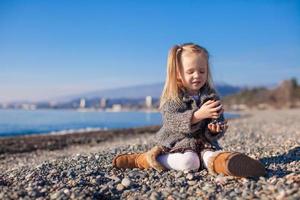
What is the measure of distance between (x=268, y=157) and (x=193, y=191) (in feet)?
7.52

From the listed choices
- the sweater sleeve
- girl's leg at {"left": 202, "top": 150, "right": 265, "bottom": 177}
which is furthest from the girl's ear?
girl's leg at {"left": 202, "top": 150, "right": 265, "bottom": 177}

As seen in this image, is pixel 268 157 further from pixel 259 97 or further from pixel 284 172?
pixel 259 97

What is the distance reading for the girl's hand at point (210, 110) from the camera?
174 inches

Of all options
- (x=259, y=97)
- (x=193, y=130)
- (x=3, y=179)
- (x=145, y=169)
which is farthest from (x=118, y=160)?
(x=259, y=97)

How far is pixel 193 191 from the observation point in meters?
3.83

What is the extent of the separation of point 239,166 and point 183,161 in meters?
0.80

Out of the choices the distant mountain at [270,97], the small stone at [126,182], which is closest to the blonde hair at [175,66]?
the small stone at [126,182]

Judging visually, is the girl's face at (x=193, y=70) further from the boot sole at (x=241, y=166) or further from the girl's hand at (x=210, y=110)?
the boot sole at (x=241, y=166)

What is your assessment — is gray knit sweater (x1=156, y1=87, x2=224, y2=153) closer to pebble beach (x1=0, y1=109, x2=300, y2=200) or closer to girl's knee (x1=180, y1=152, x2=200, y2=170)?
girl's knee (x1=180, y1=152, x2=200, y2=170)

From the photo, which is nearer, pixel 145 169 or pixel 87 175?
pixel 87 175

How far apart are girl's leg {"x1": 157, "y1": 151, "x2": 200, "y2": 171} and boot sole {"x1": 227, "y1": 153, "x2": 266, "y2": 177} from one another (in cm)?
66

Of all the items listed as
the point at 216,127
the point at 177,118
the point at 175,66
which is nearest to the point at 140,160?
the point at 177,118

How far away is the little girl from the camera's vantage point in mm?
4695

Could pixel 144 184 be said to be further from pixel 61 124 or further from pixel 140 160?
pixel 61 124
